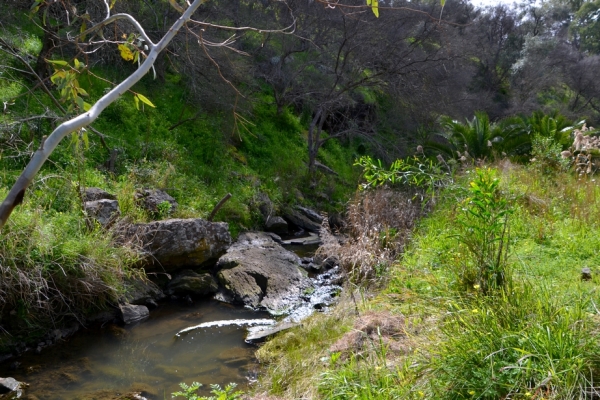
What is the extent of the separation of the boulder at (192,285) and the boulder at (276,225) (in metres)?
4.01

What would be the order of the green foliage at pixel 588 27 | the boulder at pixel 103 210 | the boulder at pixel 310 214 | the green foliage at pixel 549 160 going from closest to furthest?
1. the boulder at pixel 103 210
2. the green foliage at pixel 549 160
3. the boulder at pixel 310 214
4. the green foliage at pixel 588 27

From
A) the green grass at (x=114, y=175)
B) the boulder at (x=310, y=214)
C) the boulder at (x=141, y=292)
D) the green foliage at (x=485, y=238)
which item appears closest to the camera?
the green foliage at (x=485, y=238)

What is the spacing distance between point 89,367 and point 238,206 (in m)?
6.67

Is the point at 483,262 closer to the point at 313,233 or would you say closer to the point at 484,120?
the point at 313,233

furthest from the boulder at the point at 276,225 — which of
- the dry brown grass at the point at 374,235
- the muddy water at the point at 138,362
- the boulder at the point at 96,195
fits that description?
the muddy water at the point at 138,362

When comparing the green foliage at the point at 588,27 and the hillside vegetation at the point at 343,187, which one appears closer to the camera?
the hillside vegetation at the point at 343,187

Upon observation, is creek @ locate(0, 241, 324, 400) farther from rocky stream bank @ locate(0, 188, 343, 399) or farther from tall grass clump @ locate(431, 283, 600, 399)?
tall grass clump @ locate(431, 283, 600, 399)

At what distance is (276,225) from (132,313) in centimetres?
577

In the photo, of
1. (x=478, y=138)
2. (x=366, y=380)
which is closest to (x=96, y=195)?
(x=366, y=380)

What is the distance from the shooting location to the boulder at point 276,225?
13.0 meters

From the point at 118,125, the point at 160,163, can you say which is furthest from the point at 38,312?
the point at 118,125

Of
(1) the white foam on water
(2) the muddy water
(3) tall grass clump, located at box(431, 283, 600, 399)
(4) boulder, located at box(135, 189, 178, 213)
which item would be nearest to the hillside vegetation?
(3) tall grass clump, located at box(431, 283, 600, 399)

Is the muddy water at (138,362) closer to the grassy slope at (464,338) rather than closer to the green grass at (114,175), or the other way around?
the green grass at (114,175)

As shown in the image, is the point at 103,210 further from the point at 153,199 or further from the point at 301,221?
the point at 301,221
